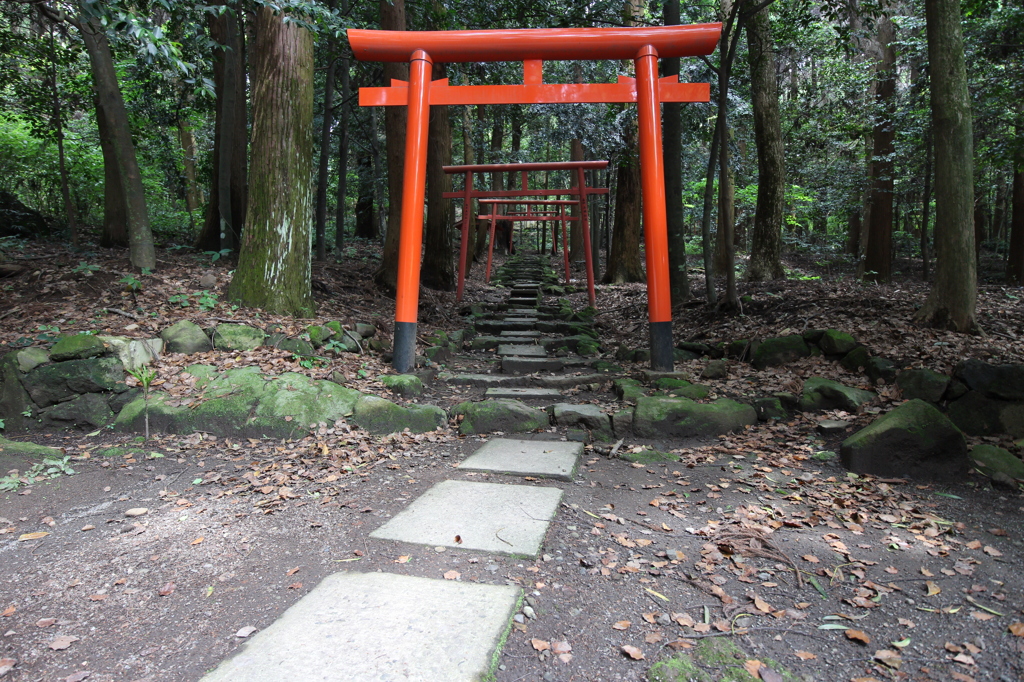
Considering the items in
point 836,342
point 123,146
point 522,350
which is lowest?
point 522,350

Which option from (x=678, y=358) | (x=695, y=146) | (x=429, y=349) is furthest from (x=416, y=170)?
(x=695, y=146)

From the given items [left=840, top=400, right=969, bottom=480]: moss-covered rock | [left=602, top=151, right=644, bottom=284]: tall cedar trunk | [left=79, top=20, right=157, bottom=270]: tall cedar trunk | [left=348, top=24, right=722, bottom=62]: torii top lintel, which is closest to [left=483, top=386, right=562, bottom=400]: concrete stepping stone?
[left=840, top=400, right=969, bottom=480]: moss-covered rock

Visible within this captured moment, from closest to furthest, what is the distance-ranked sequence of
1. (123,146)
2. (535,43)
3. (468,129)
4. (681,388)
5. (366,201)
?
(681,388) < (535,43) < (123,146) < (468,129) < (366,201)

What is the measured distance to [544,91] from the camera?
18.2 ft

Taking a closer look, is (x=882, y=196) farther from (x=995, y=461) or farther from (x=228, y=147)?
(x=228, y=147)

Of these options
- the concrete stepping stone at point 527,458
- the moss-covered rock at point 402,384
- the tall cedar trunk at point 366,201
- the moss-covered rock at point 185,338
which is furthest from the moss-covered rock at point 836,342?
the tall cedar trunk at point 366,201

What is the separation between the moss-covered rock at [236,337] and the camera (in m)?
4.99

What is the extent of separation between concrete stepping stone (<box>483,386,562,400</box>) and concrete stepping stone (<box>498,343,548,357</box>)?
131cm

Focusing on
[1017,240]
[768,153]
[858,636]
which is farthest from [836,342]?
[1017,240]

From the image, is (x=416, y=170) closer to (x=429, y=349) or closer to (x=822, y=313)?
(x=429, y=349)

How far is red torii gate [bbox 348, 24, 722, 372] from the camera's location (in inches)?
209

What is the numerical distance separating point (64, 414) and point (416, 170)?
357cm

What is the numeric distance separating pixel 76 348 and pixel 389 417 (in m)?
2.46

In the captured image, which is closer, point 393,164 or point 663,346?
point 663,346
